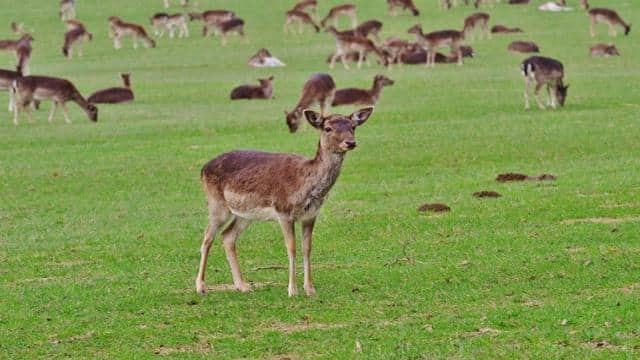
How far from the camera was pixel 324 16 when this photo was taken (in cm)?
5822

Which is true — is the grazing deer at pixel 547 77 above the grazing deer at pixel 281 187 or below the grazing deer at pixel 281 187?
below

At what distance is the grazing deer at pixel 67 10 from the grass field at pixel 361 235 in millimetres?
21496

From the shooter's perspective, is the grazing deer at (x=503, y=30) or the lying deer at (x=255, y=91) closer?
the lying deer at (x=255, y=91)

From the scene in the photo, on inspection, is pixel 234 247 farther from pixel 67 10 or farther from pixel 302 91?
pixel 67 10

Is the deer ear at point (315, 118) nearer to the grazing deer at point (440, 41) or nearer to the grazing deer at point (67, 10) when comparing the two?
the grazing deer at point (440, 41)

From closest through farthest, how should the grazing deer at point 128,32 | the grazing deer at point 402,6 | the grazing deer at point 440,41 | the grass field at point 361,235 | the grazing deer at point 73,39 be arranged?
the grass field at point 361,235 → the grazing deer at point 440,41 → the grazing deer at point 73,39 → the grazing deer at point 128,32 → the grazing deer at point 402,6

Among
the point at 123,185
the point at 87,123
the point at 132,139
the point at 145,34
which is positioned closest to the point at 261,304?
the point at 123,185

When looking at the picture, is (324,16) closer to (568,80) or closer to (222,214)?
(568,80)

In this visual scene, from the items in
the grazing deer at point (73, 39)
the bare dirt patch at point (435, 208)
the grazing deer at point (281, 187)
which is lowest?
the grazing deer at point (73, 39)

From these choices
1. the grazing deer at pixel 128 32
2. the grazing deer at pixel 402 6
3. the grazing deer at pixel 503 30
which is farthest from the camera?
the grazing deer at pixel 402 6

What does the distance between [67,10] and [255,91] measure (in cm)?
2528

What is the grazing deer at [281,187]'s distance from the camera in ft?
38.8

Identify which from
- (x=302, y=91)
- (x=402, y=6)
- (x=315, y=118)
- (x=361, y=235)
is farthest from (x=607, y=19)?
(x=315, y=118)

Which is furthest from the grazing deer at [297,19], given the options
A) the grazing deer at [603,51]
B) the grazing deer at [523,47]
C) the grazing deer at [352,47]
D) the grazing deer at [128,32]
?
the grazing deer at [603,51]
